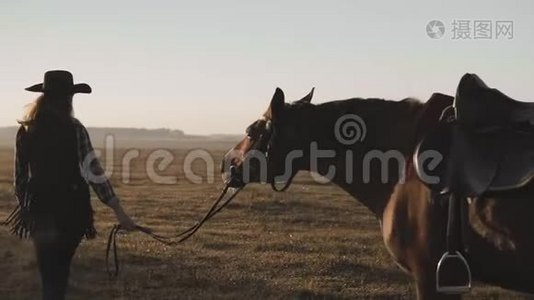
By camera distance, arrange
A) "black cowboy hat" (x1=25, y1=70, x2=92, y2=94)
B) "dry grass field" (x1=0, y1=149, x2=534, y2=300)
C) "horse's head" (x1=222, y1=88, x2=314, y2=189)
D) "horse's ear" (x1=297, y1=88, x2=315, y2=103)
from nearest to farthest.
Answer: "black cowboy hat" (x1=25, y1=70, x2=92, y2=94), "horse's head" (x1=222, y1=88, x2=314, y2=189), "horse's ear" (x1=297, y1=88, x2=315, y2=103), "dry grass field" (x1=0, y1=149, x2=534, y2=300)

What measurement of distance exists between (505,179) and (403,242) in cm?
93

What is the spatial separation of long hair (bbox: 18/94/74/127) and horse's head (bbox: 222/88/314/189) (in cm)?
157

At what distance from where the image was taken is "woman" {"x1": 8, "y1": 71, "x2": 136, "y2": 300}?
5117mm

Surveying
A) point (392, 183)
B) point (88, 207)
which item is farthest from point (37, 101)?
point (392, 183)

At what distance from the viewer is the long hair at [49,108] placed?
512cm

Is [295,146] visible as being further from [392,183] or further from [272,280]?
[272,280]

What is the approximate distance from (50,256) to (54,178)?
62cm

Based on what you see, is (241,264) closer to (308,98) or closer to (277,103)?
(308,98)

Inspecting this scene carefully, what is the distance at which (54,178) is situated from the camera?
5.15m

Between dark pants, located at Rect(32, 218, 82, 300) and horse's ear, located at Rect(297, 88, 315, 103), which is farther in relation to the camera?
horse's ear, located at Rect(297, 88, 315, 103)

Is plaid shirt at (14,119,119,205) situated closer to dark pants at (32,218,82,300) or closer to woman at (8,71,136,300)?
woman at (8,71,136,300)

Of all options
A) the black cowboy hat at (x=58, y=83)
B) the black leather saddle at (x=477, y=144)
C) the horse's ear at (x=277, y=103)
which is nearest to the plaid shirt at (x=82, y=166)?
the black cowboy hat at (x=58, y=83)

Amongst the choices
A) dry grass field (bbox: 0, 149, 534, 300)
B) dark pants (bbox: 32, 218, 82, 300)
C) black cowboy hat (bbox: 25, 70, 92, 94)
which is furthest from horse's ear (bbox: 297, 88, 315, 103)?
dry grass field (bbox: 0, 149, 534, 300)

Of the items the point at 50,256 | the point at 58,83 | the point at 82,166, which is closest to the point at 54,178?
the point at 82,166
